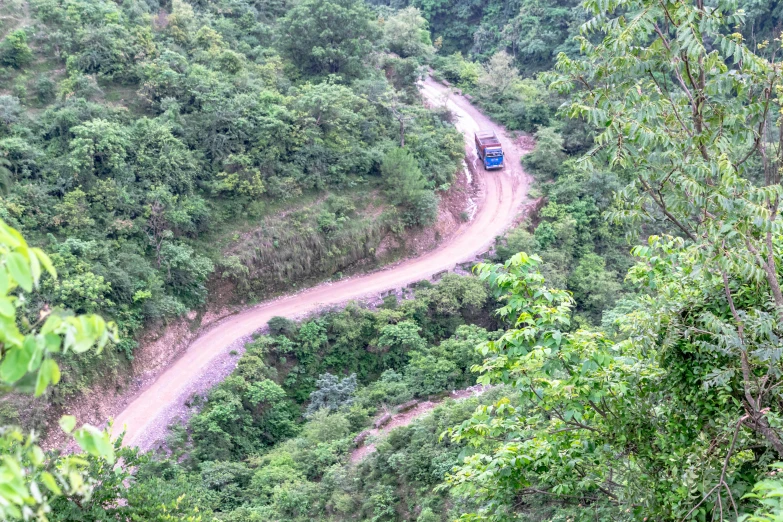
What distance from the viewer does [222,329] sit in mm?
23594

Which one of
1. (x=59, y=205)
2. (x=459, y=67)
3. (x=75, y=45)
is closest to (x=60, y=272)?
(x=59, y=205)

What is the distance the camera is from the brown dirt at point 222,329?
65.0 ft

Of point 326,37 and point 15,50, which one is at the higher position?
point 15,50

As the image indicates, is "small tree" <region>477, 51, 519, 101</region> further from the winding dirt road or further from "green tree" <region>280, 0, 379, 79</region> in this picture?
"green tree" <region>280, 0, 379, 79</region>

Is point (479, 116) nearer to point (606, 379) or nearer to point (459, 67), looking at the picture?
point (459, 67)

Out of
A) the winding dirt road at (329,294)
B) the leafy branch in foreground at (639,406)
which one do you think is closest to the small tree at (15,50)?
the winding dirt road at (329,294)

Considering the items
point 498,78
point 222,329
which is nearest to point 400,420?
point 222,329

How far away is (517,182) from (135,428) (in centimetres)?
2212

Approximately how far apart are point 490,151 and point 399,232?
8.78 m

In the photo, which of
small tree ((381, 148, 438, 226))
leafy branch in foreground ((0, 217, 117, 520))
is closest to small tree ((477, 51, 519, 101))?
small tree ((381, 148, 438, 226))

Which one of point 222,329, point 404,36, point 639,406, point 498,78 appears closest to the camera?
point 639,406

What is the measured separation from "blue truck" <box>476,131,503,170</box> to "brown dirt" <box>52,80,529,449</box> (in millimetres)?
534

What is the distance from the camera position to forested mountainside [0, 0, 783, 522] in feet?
20.0

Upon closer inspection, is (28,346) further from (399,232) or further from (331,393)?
(399,232)
